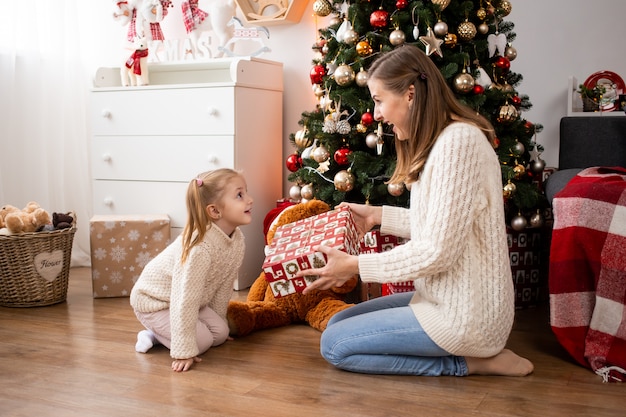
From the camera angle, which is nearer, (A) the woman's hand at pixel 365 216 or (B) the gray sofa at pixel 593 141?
(A) the woman's hand at pixel 365 216

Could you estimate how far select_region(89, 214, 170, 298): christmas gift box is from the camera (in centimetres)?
305

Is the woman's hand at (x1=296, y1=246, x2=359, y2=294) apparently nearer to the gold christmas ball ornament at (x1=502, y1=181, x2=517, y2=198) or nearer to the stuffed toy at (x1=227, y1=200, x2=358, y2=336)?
the stuffed toy at (x1=227, y1=200, x2=358, y2=336)

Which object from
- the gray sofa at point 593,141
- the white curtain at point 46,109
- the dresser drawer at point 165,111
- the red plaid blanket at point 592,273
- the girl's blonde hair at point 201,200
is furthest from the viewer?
the white curtain at point 46,109

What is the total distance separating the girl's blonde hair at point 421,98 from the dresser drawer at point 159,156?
4.52ft

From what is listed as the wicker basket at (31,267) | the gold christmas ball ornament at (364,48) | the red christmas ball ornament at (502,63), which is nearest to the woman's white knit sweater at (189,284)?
the wicker basket at (31,267)

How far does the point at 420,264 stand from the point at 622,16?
1899mm

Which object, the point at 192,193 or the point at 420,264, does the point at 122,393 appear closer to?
the point at 192,193

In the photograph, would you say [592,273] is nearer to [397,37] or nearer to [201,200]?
[397,37]

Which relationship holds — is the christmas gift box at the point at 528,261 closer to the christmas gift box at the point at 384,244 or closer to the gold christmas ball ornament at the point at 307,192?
the christmas gift box at the point at 384,244

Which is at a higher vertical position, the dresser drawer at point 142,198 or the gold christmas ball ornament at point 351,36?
the gold christmas ball ornament at point 351,36

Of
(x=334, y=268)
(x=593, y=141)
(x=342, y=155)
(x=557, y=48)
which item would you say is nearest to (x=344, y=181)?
(x=342, y=155)

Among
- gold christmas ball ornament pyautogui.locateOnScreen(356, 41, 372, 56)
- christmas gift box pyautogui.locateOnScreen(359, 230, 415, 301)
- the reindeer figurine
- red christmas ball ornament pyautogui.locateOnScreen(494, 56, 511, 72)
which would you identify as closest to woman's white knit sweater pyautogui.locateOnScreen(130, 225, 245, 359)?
christmas gift box pyautogui.locateOnScreen(359, 230, 415, 301)

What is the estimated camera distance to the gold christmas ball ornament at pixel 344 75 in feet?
→ 9.03

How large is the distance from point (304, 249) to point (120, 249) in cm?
129
